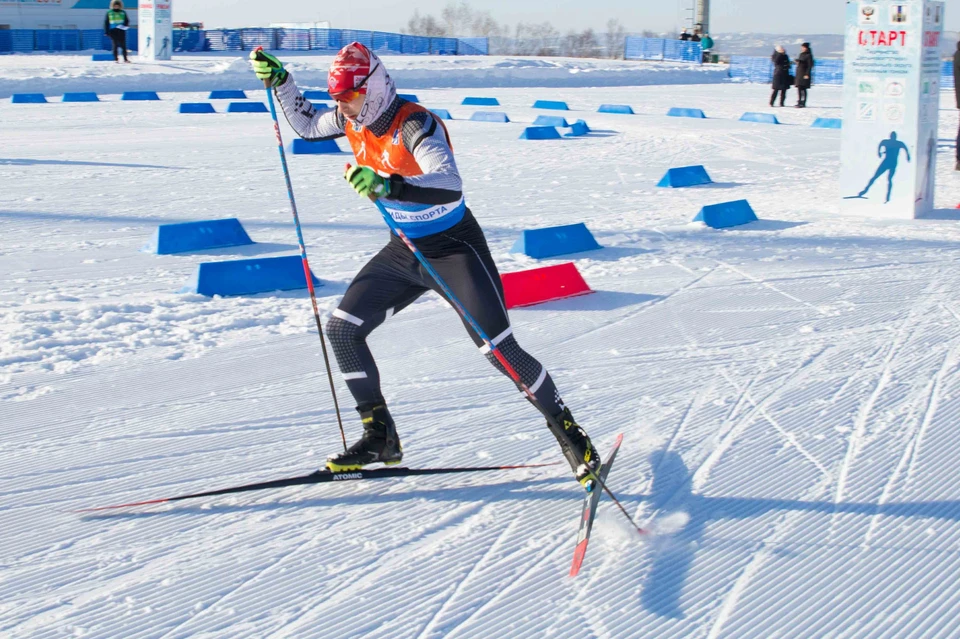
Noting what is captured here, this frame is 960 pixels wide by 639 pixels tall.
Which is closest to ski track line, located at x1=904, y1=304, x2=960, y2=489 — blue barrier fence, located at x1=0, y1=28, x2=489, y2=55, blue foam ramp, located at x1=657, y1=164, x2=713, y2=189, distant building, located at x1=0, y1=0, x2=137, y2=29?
blue foam ramp, located at x1=657, y1=164, x2=713, y2=189

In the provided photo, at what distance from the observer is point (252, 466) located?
12.1 ft

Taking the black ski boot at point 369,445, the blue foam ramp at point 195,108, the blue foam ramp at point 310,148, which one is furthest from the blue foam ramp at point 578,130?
the black ski boot at point 369,445

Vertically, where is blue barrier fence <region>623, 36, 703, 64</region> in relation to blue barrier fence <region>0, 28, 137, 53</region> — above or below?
above

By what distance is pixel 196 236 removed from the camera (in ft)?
24.3

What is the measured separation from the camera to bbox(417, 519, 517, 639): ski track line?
2.65m

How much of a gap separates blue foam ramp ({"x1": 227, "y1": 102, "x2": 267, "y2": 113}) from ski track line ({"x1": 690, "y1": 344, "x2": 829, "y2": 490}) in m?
14.7

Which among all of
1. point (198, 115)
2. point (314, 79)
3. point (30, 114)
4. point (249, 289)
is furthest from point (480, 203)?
point (314, 79)

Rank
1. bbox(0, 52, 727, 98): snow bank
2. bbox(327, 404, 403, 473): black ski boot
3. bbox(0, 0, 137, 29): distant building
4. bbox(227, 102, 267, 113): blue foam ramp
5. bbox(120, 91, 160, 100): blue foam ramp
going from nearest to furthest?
bbox(327, 404, 403, 473): black ski boot
bbox(227, 102, 267, 113): blue foam ramp
bbox(120, 91, 160, 100): blue foam ramp
bbox(0, 52, 727, 98): snow bank
bbox(0, 0, 137, 29): distant building

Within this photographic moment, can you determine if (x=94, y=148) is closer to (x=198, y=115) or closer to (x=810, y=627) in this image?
(x=198, y=115)

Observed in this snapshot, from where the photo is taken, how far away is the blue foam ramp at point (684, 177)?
1088cm

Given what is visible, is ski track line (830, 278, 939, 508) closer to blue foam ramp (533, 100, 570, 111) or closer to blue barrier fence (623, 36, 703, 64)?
blue foam ramp (533, 100, 570, 111)

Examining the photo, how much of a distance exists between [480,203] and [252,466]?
6.11 meters

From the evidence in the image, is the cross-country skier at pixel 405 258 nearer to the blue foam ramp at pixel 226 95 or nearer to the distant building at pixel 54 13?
the blue foam ramp at pixel 226 95

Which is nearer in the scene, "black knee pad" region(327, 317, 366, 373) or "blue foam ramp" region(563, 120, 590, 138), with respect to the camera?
"black knee pad" region(327, 317, 366, 373)
